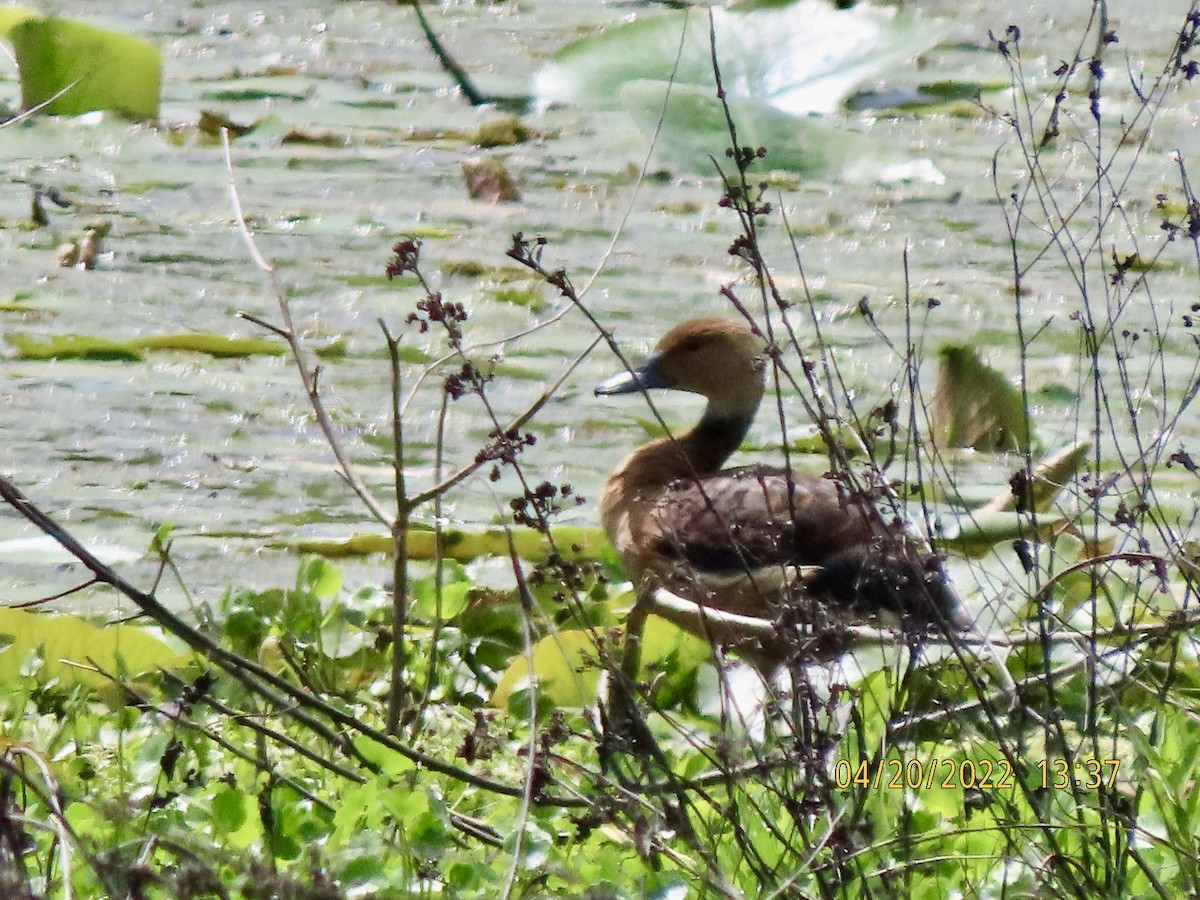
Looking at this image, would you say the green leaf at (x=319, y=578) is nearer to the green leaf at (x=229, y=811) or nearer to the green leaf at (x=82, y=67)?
the green leaf at (x=229, y=811)

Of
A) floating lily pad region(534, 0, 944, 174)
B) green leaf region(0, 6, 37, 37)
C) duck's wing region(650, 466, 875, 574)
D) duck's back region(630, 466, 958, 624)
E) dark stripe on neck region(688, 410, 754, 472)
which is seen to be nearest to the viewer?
duck's back region(630, 466, 958, 624)

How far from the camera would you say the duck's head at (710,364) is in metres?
5.02

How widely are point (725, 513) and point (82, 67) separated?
3523 millimetres

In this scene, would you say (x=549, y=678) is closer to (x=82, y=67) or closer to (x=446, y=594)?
(x=446, y=594)

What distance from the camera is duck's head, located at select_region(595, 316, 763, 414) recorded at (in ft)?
16.5

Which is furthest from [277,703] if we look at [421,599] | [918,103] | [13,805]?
[918,103]

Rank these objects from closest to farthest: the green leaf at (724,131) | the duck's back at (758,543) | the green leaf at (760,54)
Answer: the duck's back at (758,543) → the green leaf at (724,131) → the green leaf at (760,54)

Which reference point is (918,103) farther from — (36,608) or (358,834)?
(358,834)

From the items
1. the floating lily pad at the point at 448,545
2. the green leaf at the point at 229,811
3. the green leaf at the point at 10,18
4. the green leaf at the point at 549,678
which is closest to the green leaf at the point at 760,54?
the green leaf at the point at 10,18

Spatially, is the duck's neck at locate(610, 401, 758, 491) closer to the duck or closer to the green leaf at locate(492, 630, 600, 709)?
the duck

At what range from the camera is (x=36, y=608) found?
12.3 ft
